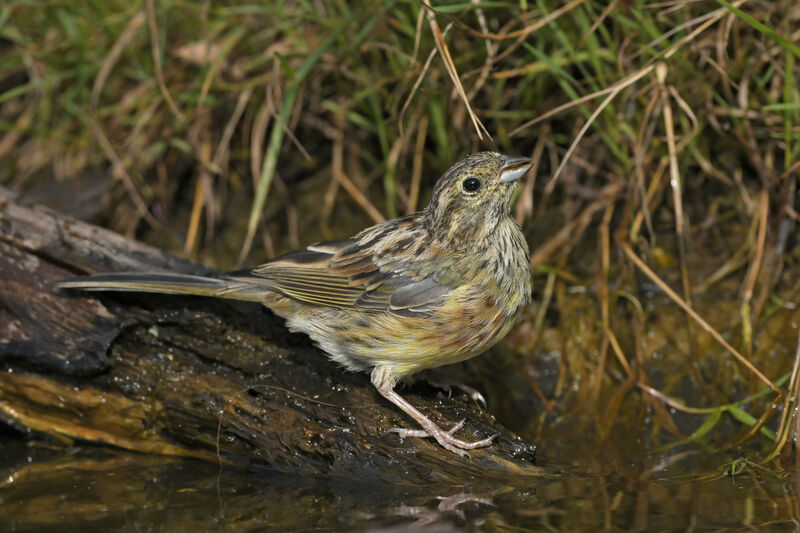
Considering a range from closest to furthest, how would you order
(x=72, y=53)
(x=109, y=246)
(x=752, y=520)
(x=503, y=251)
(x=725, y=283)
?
(x=752, y=520) → (x=503, y=251) → (x=109, y=246) → (x=725, y=283) → (x=72, y=53)

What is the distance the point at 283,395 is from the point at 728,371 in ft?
8.07

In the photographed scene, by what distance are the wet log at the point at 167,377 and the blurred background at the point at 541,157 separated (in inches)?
25.9

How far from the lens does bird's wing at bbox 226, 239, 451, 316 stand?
4438 millimetres

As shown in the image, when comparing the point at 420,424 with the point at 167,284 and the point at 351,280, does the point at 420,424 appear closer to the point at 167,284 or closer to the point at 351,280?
the point at 351,280

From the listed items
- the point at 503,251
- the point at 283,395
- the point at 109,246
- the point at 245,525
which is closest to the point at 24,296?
the point at 109,246

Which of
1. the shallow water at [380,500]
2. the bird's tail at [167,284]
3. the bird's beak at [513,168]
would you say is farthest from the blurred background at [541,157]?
the bird's tail at [167,284]

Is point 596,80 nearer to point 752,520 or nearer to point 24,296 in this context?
point 752,520

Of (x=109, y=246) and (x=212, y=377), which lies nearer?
(x=212, y=377)

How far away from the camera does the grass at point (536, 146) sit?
5051mm

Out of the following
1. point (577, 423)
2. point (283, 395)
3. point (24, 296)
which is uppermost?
point (24, 296)

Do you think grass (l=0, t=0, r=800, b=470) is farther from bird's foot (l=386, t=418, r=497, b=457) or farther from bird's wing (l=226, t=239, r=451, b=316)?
bird's foot (l=386, t=418, r=497, b=457)

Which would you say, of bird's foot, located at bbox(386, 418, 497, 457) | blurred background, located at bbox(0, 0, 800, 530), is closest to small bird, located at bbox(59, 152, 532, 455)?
bird's foot, located at bbox(386, 418, 497, 457)

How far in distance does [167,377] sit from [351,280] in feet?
3.49

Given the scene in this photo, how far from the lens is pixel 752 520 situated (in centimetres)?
348
